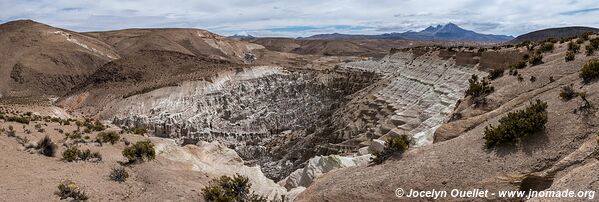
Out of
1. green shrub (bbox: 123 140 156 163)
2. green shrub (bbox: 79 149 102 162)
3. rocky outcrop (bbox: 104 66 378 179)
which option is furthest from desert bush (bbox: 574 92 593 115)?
rocky outcrop (bbox: 104 66 378 179)

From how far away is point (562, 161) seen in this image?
9297 millimetres

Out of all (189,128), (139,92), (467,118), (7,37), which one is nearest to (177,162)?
(467,118)

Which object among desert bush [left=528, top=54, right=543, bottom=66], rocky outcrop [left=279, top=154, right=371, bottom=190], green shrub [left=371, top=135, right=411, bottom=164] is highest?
desert bush [left=528, top=54, right=543, bottom=66]

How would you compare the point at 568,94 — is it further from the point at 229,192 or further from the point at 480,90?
the point at 229,192

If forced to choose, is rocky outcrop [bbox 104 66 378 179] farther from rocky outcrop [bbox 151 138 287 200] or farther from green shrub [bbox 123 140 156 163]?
green shrub [bbox 123 140 156 163]

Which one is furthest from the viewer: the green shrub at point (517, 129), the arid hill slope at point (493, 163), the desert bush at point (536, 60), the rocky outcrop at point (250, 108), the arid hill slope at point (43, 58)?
the arid hill slope at point (43, 58)

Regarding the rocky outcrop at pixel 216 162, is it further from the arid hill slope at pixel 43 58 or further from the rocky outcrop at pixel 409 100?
the arid hill slope at pixel 43 58

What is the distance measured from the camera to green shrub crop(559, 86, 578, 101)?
1212 centimetres

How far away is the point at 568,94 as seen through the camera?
40.1 feet

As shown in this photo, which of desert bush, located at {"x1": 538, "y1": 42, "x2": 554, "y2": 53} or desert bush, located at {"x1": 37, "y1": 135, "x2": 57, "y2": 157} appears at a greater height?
desert bush, located at {"x1": 538, "y1": 42, "x2": 554, "y2": 53}

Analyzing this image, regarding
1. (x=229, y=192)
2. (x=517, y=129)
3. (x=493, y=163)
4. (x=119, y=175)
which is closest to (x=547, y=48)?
(x=517, y=129)

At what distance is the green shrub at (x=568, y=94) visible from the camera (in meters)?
12.1

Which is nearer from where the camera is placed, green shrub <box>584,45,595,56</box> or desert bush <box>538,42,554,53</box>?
green shrub <box>584,45,595,56</box>

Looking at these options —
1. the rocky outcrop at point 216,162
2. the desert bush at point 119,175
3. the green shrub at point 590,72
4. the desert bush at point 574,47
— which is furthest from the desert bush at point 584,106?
the desert bush at point 119,175
